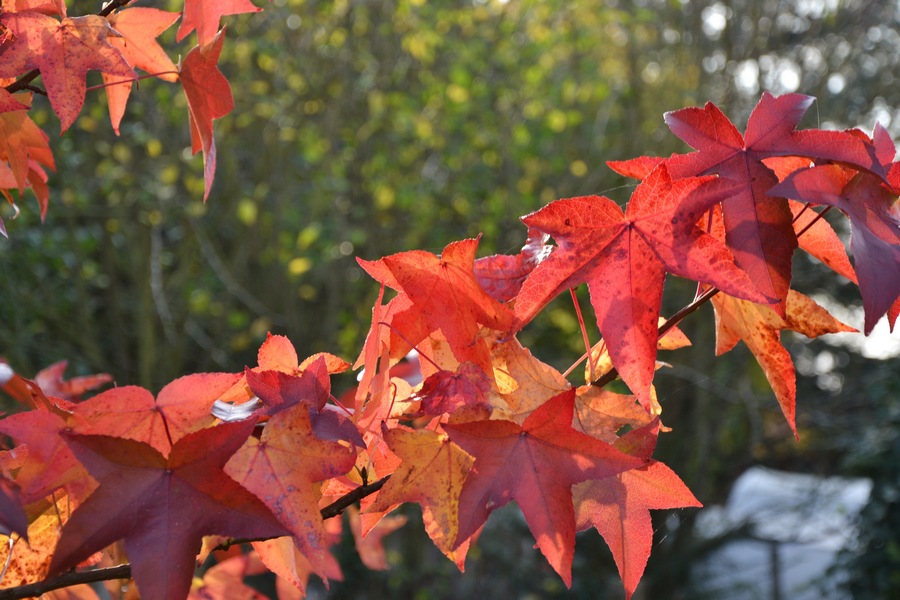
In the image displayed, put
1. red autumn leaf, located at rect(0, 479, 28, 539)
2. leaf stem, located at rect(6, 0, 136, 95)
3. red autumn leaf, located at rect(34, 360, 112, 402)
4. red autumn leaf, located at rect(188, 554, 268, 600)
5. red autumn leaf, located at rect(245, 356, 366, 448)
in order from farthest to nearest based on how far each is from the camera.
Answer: red autumn leaf, located at rect(34, 360, 112, 402) < red autumn leaf, located at rect(188, 554, 268, 600) < leaf stem, located at rect(6, 0, 136, 95) < red autumn leaf, located at rect(245, 356, 366, 448) < red autumn leaf, located at rect(0, 479, 28, 539)

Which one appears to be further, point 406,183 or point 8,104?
point 406,183

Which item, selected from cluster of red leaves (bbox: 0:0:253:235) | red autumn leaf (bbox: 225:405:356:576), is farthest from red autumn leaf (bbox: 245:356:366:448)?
cluster of red leaves (bbox: 0:0:253:235)

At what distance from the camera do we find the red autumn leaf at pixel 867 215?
0.48 metres

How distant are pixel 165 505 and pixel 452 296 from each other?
23cm

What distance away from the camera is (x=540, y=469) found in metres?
0.56

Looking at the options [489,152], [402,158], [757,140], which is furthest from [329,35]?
[757,140]

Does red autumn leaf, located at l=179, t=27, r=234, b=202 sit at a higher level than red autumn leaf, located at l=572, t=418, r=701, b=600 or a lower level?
higher

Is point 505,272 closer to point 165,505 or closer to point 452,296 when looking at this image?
point 452,296

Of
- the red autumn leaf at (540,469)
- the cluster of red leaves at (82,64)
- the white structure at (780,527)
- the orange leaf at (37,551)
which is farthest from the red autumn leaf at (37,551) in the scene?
the white structure at (780,527)

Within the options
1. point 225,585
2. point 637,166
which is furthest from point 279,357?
point 225,585

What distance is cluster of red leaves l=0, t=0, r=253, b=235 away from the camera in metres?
0.63

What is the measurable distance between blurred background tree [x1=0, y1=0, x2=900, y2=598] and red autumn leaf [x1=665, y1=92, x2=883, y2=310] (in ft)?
7.98

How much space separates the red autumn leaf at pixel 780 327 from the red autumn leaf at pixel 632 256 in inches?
4.5

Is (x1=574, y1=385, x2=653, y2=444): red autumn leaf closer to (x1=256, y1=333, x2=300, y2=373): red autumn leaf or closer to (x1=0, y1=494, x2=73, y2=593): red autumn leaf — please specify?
(x1=256, y1=333, x2=300, y2=373): red autumn leaf
